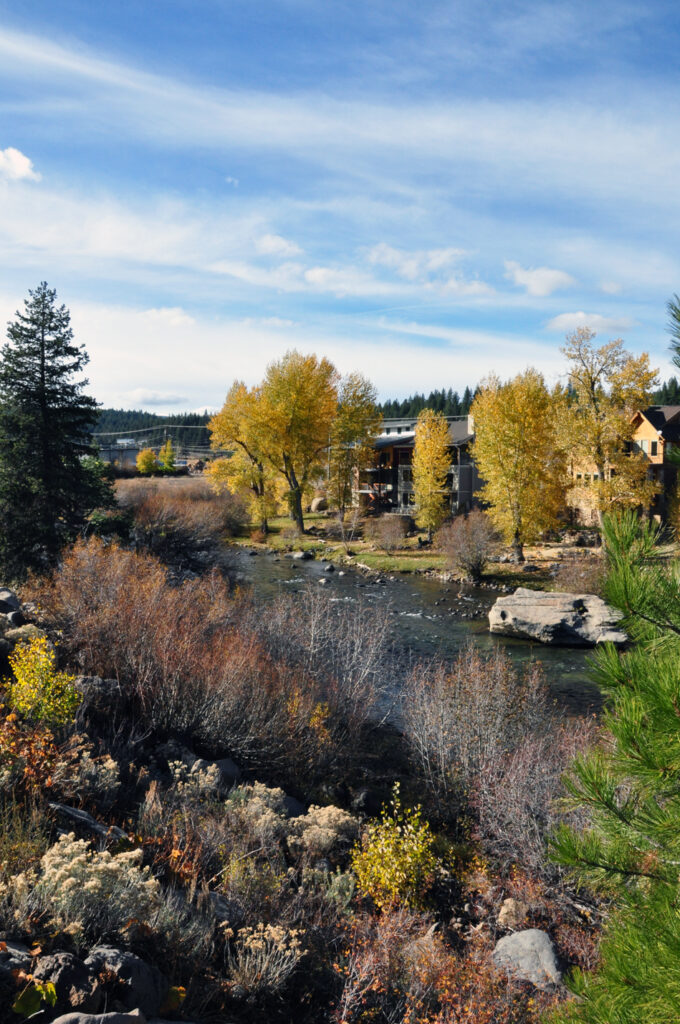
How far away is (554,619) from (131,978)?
67.8 ft

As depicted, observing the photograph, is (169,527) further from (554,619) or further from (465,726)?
(465,726)

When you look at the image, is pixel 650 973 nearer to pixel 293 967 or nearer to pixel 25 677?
pixel 293 967

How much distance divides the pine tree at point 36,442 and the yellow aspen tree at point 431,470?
23.2 metres

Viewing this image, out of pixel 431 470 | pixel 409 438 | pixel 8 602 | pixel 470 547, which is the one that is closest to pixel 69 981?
pixel 8 602

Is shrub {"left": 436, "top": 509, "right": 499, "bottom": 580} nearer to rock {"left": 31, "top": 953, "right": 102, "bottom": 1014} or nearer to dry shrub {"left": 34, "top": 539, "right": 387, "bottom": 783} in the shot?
dry shrub {"left": 34, "top": 539, "right": 387, "bottom": 783}

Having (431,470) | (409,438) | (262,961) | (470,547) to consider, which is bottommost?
(262,961)

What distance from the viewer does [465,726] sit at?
11352mm

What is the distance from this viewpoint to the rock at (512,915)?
806cm

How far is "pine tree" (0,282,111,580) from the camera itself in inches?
859

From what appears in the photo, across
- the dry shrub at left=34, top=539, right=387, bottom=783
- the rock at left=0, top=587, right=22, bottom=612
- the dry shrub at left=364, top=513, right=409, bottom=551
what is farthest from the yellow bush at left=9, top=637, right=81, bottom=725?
the dry shrub at left=364, top=513, right=409, bottom=551

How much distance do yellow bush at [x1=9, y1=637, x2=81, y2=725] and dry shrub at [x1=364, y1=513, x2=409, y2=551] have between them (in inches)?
1280

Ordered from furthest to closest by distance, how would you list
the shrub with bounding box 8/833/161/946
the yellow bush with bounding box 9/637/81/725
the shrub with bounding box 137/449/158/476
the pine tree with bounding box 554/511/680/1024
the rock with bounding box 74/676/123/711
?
the shrub with bounding box 137/449/158/476 → the rock with bounding box 74/676/123/711 → the yellow bush with bounding box 9/637/81/725 → the shrub with bounding box 8/833/161/946 → the pine tree with bounding box 554/511/680/1024

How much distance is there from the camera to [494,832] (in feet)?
31.5

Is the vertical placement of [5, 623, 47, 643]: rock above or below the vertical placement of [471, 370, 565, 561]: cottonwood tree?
below
